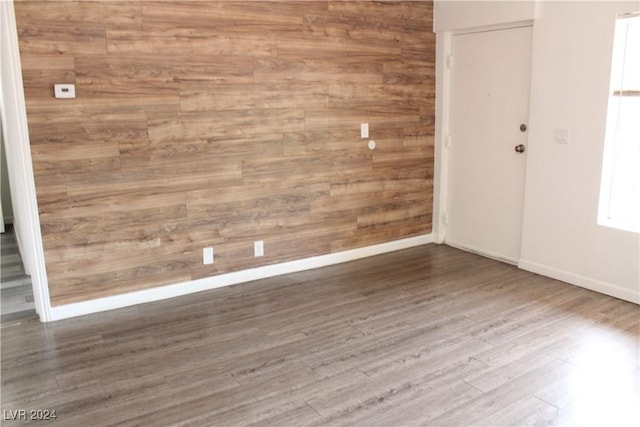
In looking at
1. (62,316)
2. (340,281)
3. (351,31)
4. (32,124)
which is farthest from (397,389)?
(351,31)

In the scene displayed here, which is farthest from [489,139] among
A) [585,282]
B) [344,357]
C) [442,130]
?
[344,357]

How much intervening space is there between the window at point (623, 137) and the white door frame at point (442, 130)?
A: 134cm

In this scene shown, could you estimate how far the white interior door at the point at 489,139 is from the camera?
14.7 feet

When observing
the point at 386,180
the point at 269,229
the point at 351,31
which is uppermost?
the point at 351,31

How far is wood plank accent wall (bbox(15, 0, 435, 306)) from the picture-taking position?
3.47 m

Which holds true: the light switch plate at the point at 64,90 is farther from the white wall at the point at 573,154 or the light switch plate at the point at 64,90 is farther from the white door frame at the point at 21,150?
the white wall at the point at 573,154

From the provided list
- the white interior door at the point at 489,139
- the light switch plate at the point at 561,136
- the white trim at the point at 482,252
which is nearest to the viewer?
the light switch plate at the point at 561,136

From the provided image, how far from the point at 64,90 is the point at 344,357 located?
2.47 m

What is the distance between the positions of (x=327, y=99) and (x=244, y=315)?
197cm

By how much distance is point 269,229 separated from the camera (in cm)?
436

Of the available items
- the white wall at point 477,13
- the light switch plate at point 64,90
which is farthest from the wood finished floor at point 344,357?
the white wall at point 477,13

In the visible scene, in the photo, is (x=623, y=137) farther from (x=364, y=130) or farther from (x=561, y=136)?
(x=364, y=130)

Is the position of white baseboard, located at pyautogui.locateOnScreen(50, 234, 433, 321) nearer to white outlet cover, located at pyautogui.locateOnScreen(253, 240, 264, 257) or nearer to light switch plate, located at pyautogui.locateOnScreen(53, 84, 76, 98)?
white outlet cover, located at pyautogui.locateOnScreen(253, 240, 264, 257)

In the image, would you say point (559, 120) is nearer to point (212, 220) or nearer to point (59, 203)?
point (212, 220)
